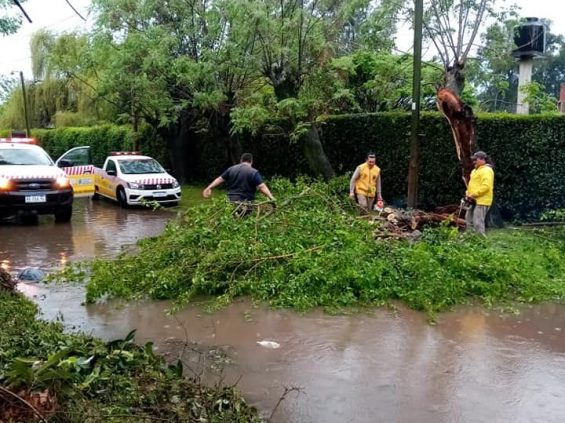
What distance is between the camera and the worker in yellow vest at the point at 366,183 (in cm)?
1226

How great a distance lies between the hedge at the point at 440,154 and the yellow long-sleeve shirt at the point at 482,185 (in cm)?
309

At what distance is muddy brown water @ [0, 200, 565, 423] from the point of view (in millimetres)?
4586

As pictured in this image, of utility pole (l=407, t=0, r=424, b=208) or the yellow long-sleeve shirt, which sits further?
utility pole (l=407, t=0, r=424, b=208)

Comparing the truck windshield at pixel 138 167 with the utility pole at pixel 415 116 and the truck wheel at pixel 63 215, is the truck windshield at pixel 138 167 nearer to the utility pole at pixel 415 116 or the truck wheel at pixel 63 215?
the truck wheel at pixel 63 215

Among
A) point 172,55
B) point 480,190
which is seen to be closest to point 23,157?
point 172,55

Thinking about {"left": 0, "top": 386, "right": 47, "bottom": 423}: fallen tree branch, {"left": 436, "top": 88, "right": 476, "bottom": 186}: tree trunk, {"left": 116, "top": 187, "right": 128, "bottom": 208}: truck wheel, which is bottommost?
{"left": 116, "top": 187, "right": 128, "bottom": 208}: truck wheel

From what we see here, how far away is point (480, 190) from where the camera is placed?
10242 millimetres

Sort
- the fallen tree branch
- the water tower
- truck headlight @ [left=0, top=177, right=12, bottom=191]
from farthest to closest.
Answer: the water tower → truck headlight @ [left=0, top=177, right=12, bottom=191] → the fallen tree branch

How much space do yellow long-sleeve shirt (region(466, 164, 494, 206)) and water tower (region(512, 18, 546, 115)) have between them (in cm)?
635

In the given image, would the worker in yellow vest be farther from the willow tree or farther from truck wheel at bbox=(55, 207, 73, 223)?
truck wheel at bbox=(55, 207, 73, 223)

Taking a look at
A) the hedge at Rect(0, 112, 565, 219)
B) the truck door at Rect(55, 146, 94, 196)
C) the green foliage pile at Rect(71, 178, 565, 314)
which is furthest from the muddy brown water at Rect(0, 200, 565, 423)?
the truck door at Rect(55, 146, 94, 196)

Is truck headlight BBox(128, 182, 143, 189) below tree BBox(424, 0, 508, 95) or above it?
below

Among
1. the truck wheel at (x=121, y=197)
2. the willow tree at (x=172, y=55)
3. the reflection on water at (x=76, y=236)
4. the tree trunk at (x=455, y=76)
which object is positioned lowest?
the reflection on water at (x=76, y=236)

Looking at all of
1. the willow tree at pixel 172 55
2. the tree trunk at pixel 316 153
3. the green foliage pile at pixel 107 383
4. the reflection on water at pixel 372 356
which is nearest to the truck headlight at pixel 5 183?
the willow tree at pixel 172 55
